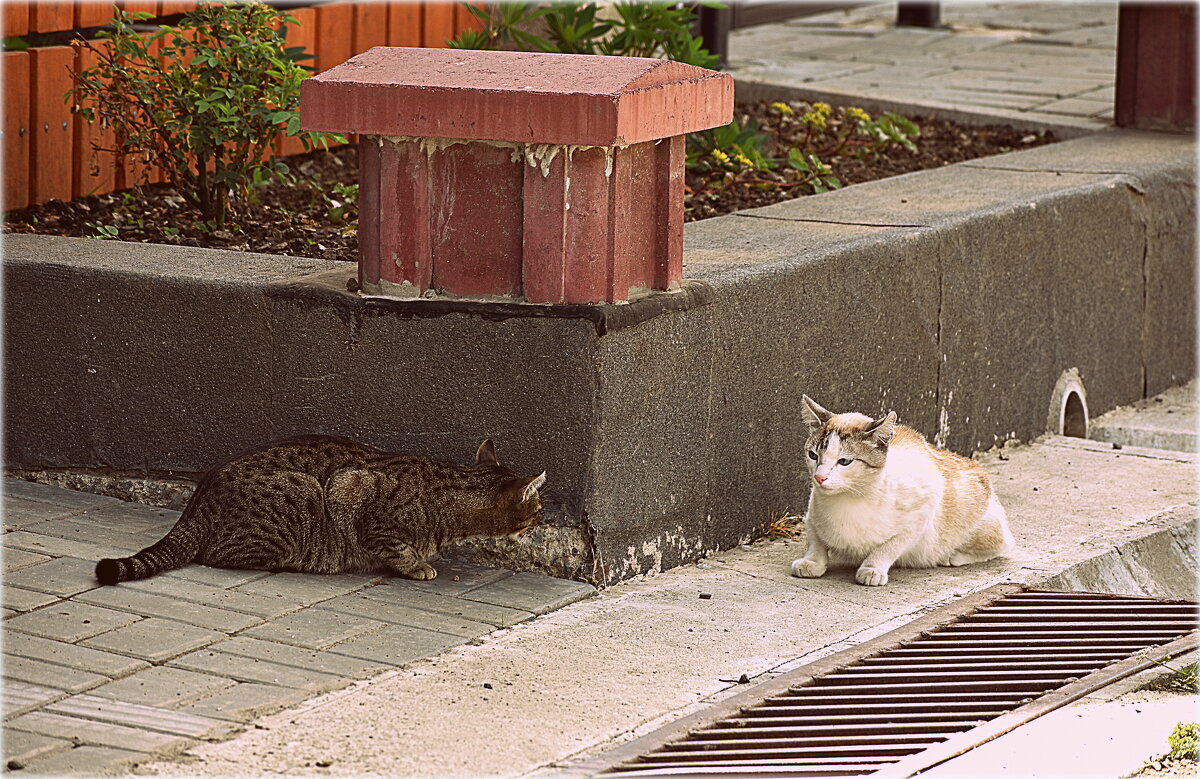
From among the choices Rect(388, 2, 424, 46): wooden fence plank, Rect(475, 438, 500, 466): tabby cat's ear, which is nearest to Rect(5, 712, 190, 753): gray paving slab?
Rect(475, 438, 500, 466): tabby cat's ear

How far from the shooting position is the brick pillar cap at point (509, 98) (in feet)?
14.6

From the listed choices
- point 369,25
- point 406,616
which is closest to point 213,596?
point 406,616

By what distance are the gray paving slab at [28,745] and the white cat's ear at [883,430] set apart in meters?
2.49

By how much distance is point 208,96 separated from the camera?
580 centimetres

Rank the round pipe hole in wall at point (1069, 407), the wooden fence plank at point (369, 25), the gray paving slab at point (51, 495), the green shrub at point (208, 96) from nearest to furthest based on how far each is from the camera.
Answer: the gray paving slab at point (51, 495) → the green shrub at point (208, 96) → the round pipe hole in wall at point (1069, 407) → the wooden fence plank at point (369, 25)

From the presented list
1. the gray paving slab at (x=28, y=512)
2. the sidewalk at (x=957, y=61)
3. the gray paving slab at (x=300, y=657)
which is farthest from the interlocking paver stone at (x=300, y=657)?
the sidewalk at (x=957, y=61)

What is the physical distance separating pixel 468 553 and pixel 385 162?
3.80 ft

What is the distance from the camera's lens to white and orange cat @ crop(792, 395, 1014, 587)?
4887 mm

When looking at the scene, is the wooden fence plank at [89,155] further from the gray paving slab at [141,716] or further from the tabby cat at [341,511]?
the gray paving slab at [141,716]

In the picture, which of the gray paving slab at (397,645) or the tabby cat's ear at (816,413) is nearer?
the gray paving slab at (397,645)

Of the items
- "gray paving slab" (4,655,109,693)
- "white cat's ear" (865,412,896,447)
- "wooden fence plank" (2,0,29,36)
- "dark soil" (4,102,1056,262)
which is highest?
"wooden fence plank" (2,0,29,36)

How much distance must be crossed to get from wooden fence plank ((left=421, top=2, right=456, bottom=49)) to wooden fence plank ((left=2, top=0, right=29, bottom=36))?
2.06 metres

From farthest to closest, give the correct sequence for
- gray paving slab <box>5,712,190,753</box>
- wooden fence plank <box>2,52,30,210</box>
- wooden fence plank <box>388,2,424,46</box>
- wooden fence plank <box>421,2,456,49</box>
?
wooden fence plank <box>421,2,456,49</box> → wooden fence plank <box>388,2,424,46</box> → wooden fence plank <box>2,52,30,210</box> → gray paving slab <box>5,712,190,753</box>

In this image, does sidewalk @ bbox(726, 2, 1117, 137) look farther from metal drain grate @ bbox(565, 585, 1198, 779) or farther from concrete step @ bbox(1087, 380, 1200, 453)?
metal drain grate @ bbox(565, 585, 1198, 779)
